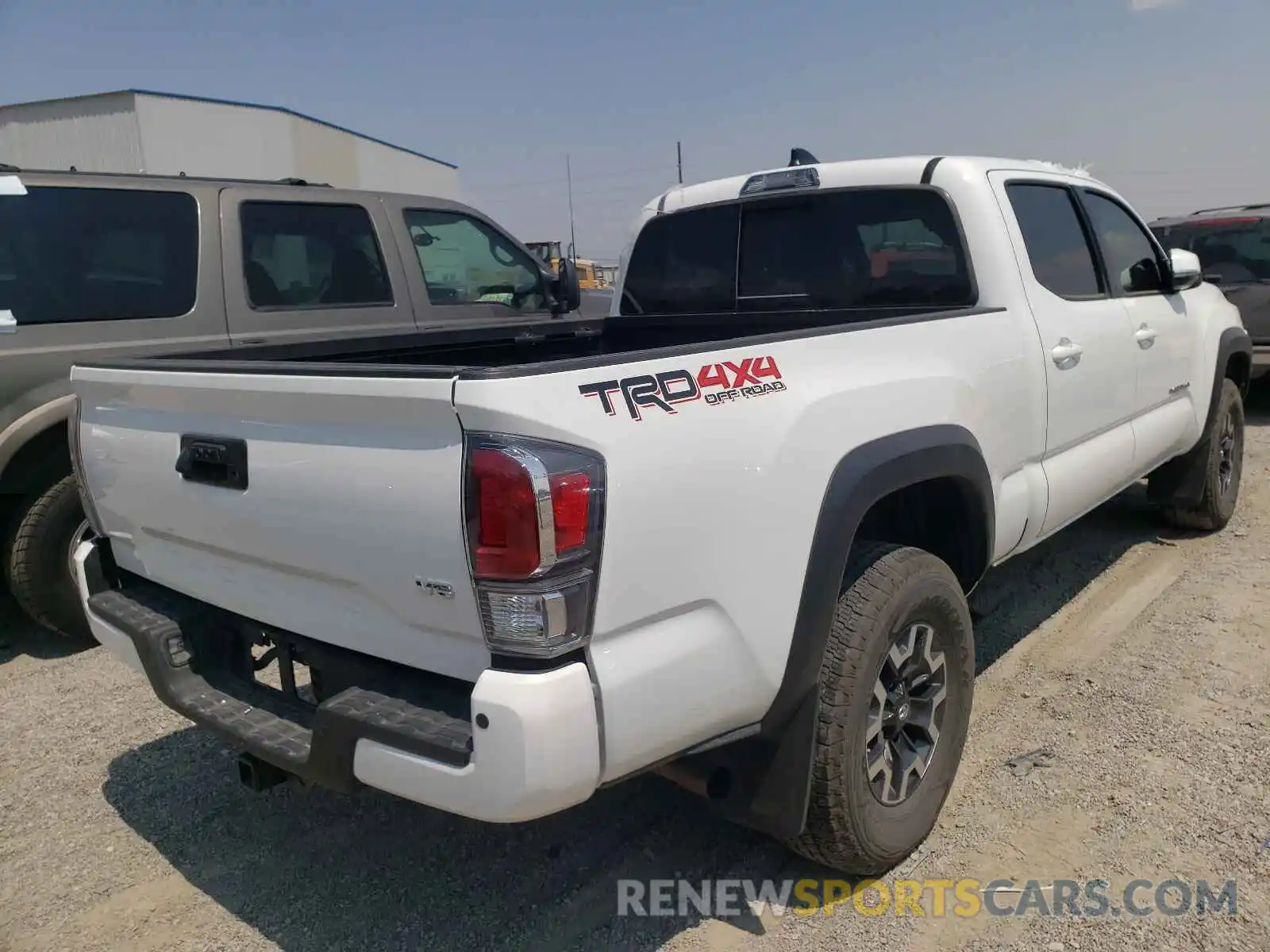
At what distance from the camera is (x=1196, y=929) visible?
238 centimetres

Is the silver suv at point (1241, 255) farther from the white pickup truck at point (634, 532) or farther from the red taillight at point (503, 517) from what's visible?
the red taillight at point (503, 517)

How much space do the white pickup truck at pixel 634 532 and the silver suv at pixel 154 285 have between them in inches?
64.7

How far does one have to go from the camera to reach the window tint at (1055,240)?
3.54 metres

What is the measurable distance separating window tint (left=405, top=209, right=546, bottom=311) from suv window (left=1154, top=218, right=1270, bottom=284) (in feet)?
20.6

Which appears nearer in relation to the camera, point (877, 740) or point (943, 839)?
point (877, 740)

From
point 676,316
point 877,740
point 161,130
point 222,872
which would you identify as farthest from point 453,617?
point 161,130

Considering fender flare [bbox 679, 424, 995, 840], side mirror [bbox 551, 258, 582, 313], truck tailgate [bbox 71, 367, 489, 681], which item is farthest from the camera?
side mirror [bbox 551, 258, 582, 313]

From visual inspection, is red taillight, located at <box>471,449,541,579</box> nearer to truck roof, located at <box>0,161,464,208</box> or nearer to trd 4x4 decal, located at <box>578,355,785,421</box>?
trd 4x4 decal, located at <box>578,355,785,421</box>

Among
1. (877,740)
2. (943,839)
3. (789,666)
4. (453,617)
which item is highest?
(453,617)

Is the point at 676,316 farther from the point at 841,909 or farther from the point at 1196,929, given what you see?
the point at 1196,929

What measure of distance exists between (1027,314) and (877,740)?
1652 mm

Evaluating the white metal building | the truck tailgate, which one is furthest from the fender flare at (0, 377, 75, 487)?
the white metal building

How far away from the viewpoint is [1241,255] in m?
8.94

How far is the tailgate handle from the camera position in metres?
2.24
